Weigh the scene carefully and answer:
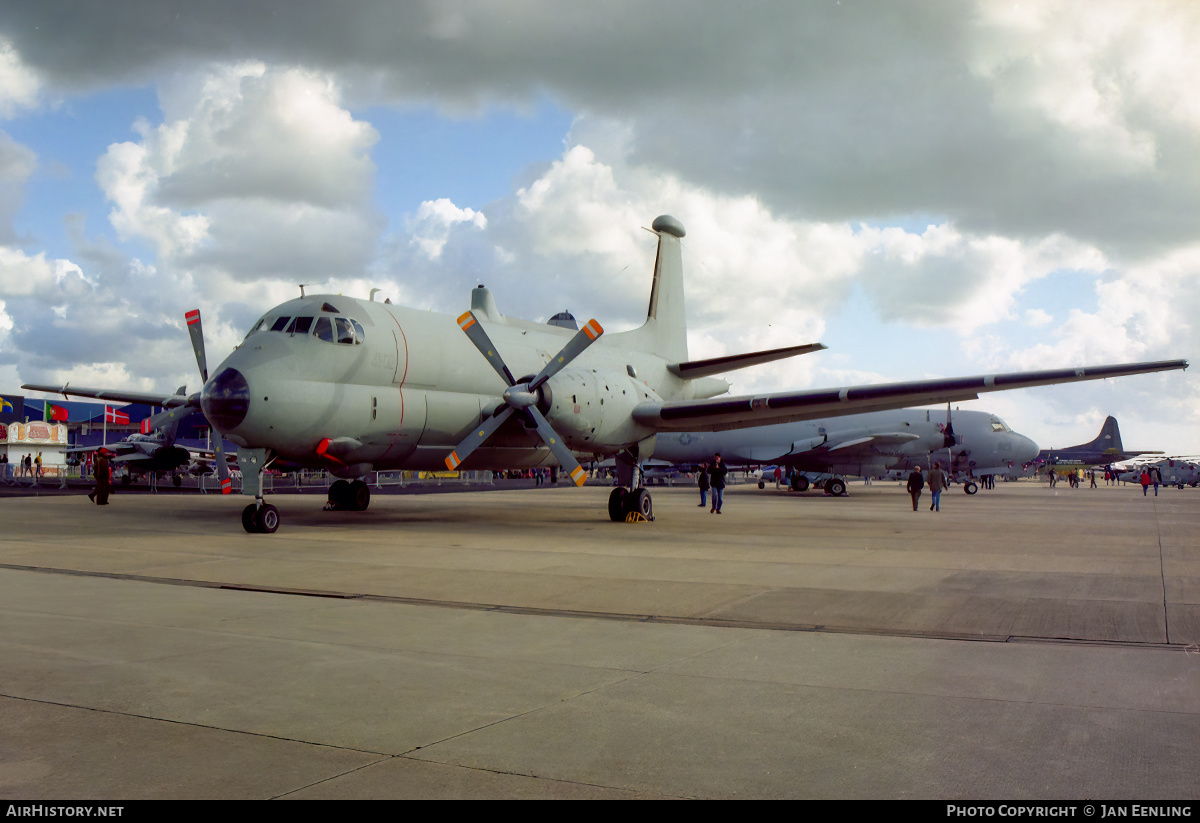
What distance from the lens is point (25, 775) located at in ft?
12.1

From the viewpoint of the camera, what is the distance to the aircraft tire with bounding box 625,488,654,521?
2012 cm

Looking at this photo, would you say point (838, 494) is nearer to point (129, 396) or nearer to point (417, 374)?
point (417, 374)

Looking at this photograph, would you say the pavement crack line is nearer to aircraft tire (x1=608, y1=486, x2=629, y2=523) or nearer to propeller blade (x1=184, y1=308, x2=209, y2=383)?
aircraft tire (x1=608, y1=486, x2=629, y2=523)

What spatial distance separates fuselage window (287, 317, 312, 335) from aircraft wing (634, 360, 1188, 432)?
304 inches

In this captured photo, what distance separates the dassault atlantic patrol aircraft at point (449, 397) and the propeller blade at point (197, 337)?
0.18ft

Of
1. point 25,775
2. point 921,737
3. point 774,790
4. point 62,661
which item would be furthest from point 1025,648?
point 62,661

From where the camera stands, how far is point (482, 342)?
18578 mm

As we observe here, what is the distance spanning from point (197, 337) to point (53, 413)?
77174 mm

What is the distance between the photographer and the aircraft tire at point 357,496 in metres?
22.8

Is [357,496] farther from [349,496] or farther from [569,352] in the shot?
[569,352]

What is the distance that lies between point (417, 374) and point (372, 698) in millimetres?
13613

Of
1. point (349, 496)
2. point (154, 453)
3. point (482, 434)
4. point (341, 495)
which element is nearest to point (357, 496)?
point (349, 496)

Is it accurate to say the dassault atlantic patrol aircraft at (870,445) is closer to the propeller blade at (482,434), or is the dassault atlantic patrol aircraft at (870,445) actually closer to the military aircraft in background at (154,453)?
the military aircraft in background at (154,453)

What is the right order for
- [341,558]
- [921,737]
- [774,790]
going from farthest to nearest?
[341,558] → [921,737] → [774,790]
